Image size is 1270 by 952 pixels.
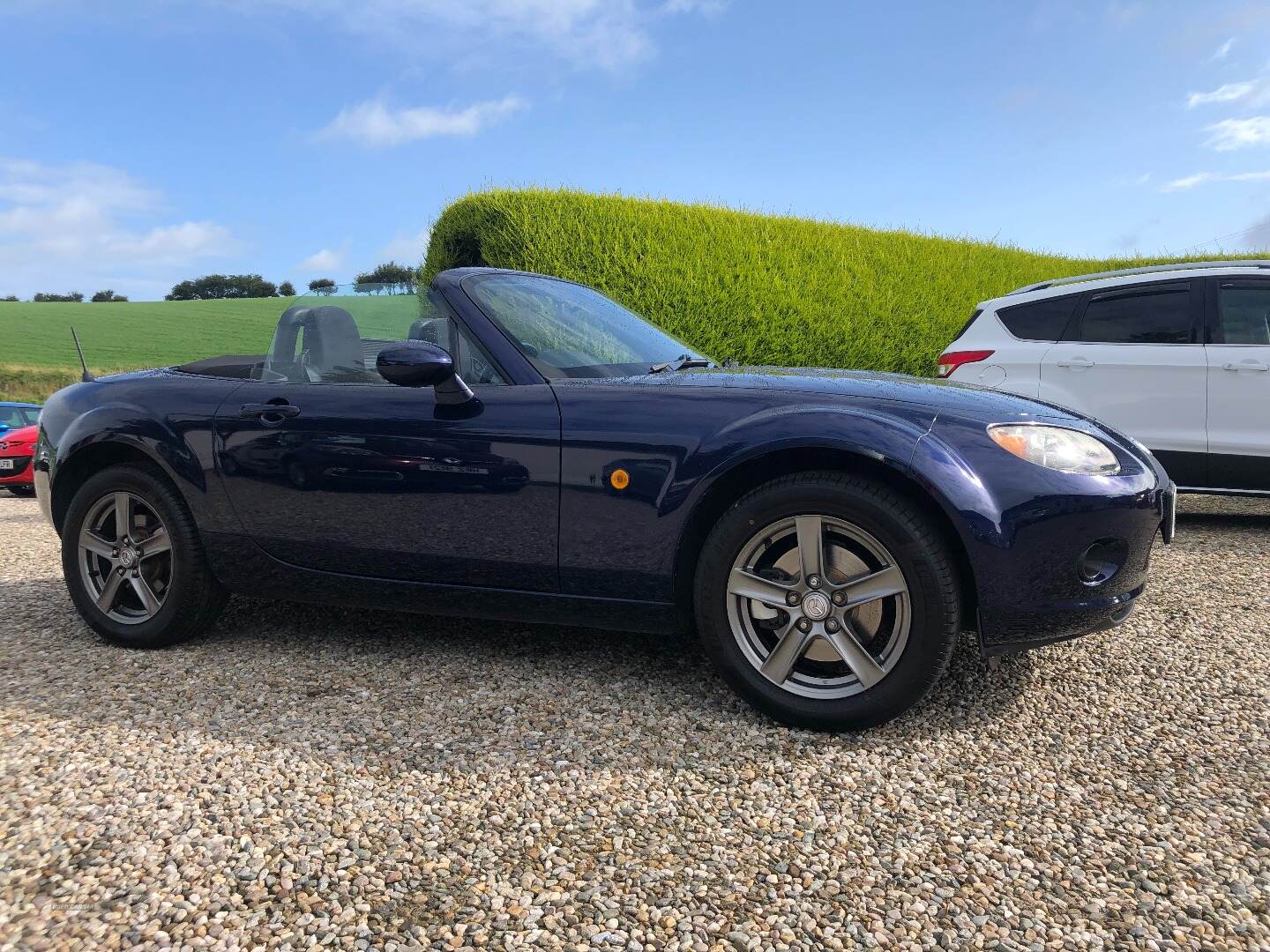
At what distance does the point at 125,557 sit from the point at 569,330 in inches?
79.6

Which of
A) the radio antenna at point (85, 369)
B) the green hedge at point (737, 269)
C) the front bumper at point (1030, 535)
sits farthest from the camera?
the green hedge at point (737, 269)

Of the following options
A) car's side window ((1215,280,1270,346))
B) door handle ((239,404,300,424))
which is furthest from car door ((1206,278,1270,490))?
door handle ((239,404,300,424))

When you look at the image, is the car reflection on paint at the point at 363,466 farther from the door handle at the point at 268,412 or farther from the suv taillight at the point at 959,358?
the suv taillight at the point at 959,358

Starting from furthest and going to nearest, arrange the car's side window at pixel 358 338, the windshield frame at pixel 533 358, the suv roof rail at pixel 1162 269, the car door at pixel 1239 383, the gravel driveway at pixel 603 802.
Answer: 1. the suv roof rail at pixel 1162 269
2. the car door at pixel 1239 383
3. the car's side window at pixel 358 338
4. the windshield frame at pixel 533 358
5. the gravel driveway at pixel 603 802

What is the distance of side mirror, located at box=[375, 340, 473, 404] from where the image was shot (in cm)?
308

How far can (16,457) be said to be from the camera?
13.2 metres

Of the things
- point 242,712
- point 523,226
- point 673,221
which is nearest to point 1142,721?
point 242,712

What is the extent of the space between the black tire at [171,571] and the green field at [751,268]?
464 cm

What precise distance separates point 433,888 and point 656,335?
2.50 m

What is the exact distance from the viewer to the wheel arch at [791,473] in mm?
2783

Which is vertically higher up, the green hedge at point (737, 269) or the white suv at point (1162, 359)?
the green hedge at point (737, 269)

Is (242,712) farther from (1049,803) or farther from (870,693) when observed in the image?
(1049,803)

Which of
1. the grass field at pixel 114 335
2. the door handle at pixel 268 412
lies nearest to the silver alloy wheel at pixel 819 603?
the door handle at pixel 268 412

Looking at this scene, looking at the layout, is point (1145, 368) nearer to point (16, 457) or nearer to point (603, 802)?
point (603, 802)
